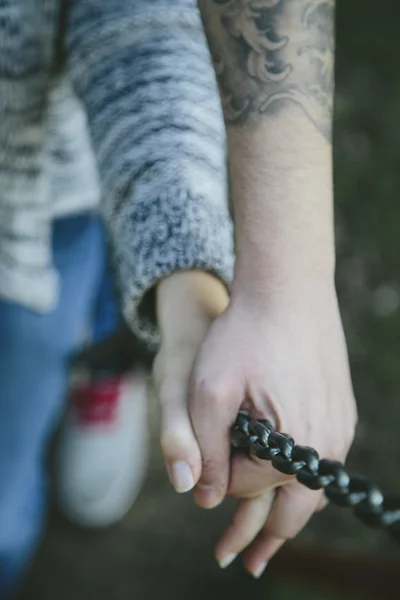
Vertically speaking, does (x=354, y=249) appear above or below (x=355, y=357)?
above

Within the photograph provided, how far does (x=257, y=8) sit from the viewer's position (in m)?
0.46

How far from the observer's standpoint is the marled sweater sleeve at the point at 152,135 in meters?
0.51

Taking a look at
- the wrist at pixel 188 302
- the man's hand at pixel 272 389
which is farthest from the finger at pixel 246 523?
the wrist at pixel 188 302

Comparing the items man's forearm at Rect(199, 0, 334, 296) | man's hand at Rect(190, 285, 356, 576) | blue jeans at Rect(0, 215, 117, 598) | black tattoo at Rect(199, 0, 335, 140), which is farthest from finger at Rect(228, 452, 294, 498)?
blue jeans at Rect(0, 215, 117, 598)

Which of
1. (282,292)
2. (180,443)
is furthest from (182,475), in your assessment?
(282,292)

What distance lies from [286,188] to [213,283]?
0.09m

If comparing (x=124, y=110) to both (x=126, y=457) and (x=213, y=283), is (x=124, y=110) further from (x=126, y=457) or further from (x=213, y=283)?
(x=126, y=457)

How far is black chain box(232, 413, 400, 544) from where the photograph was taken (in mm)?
368

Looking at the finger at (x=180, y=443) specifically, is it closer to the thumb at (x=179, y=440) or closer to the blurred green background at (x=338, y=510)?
the thumb at (x=179, y=440)

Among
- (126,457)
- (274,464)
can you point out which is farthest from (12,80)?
(126,457)

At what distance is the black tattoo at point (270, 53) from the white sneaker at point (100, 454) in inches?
29.4

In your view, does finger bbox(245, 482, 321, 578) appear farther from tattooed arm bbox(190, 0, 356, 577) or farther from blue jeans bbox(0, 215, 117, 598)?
blue jeans bbox(0, 215, 117, 598)

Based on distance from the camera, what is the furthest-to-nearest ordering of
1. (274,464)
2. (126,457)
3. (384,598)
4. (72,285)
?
1. (126,457)
2. (384,598)
3. (72,285)
4. (274,464)

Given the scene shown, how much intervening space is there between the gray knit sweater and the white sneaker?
0.61 m
